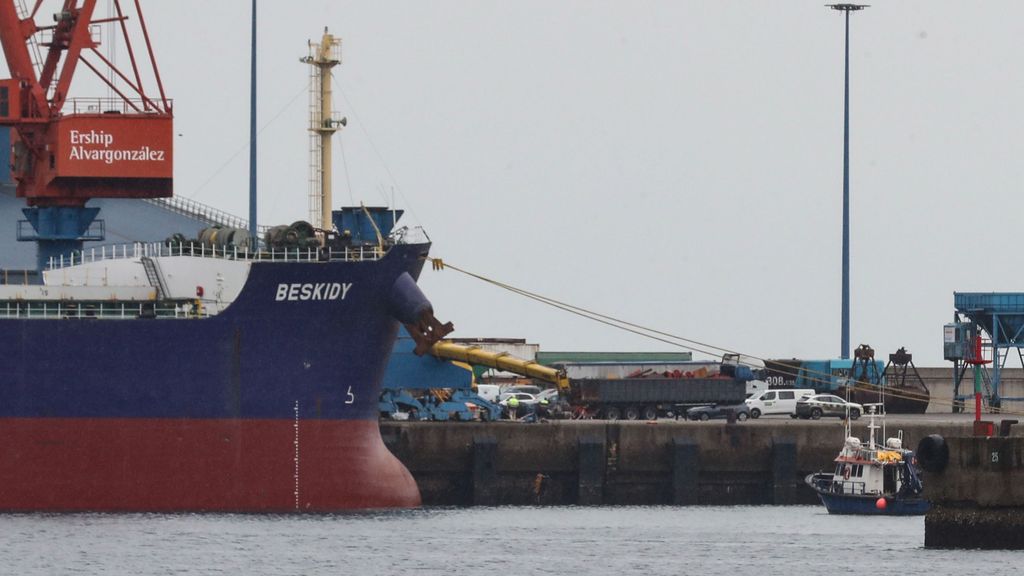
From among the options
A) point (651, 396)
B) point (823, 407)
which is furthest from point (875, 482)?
point (651, 396)

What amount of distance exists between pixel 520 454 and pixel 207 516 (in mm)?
9952

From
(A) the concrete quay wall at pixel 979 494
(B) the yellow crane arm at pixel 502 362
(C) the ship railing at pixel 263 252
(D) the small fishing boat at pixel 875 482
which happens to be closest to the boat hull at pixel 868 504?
(D) the small fishing boat at pixel 875 482

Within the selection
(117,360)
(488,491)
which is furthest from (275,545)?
(488,491)

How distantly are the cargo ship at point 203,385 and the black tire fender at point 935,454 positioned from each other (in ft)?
49.1

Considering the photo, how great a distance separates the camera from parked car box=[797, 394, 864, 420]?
7262 cm

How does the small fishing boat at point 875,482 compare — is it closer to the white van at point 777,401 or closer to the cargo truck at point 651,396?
the white van at point 777,401

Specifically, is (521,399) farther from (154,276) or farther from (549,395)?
(154,276)

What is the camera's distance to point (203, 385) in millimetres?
57375

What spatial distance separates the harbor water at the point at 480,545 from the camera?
4850cm

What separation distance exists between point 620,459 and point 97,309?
49.9 ft

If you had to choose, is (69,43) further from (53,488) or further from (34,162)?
(53,488)

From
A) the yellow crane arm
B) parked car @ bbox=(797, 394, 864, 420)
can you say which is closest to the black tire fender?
the yellow crane arm

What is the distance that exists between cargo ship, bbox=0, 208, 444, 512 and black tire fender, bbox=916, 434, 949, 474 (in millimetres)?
14955

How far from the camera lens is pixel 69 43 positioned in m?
64.3
